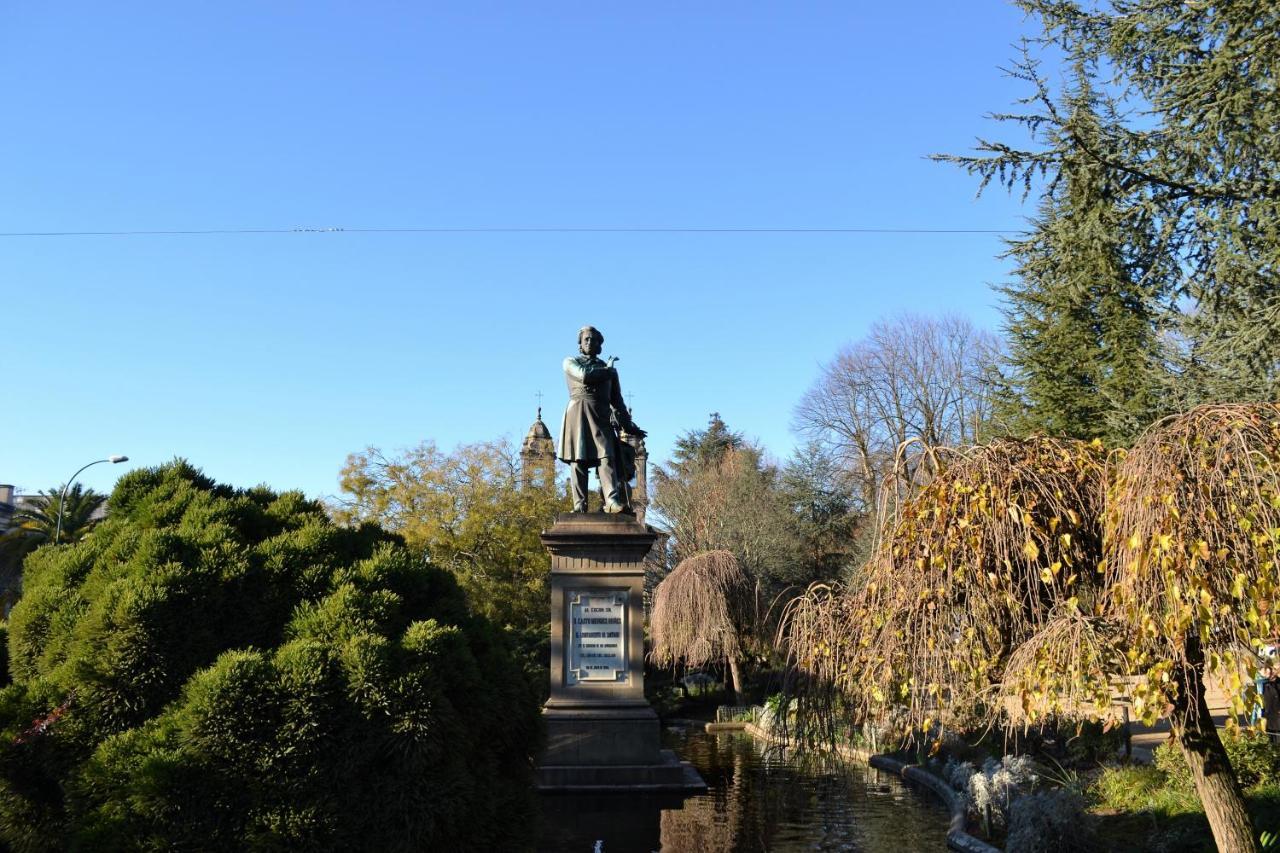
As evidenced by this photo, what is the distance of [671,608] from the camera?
25.4 meters

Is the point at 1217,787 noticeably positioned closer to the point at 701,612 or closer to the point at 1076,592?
the point at 1076,592

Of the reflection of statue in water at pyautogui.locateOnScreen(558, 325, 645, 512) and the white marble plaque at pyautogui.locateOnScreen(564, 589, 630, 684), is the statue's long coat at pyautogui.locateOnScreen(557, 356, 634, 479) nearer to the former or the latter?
the reflection of statue in water at pyautogui.locateOnScreen(558, 325, 645, 512)

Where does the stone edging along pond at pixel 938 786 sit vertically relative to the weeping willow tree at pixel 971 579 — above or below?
below

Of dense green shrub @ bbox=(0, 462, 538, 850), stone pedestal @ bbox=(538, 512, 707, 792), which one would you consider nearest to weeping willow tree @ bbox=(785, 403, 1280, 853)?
dense green shrub @ bbox=(0, 462, 538, 850)

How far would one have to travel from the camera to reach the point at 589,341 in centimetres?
1248

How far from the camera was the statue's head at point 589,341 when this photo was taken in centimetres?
1245

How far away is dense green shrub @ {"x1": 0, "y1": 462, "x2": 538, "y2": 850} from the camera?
155 inches

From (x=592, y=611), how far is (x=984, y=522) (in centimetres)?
718

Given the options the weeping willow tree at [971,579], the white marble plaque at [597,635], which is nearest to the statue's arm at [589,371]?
the white marble plaque at [597,635]

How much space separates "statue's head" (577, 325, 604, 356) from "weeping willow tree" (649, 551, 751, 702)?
13.6 metres

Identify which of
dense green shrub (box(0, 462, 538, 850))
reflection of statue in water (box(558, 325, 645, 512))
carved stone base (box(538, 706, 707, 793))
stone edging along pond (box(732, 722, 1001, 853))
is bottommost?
stone edging along pond (box(732, 722, 1001, 853))

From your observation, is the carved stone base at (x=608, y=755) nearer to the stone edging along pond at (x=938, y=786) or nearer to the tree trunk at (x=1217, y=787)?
the stone edging along pond at (x=938, y=786)

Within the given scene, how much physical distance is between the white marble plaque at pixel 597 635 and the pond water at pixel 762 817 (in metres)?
1.49

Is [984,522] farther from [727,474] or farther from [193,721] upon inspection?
[727,474]
